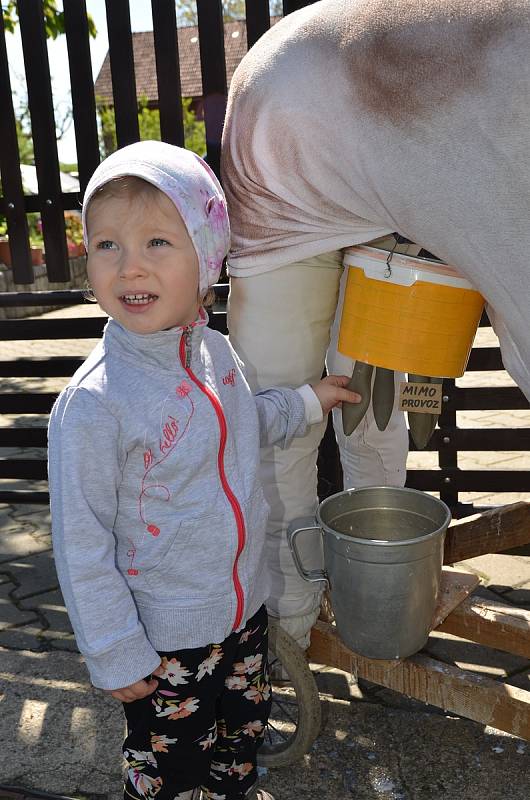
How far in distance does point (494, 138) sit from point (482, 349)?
1.39 meters

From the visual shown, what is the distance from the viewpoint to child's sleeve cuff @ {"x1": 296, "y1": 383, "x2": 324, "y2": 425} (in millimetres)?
1837

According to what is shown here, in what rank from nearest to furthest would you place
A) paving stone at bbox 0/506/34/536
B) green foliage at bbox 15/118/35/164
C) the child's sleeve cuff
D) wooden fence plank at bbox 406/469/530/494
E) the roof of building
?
the child's sleeve cuff
wooden fence plank at bbox 406/469/530/494
paving stone at bbox 0/506/34/536
green foliage at bbox 15/118/35/164
the roof of building

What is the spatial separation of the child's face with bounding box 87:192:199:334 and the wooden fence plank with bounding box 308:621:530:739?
3.21 feet

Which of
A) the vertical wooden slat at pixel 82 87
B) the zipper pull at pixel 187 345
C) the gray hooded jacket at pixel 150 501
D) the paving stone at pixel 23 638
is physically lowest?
the paving stone at pixel 23 638

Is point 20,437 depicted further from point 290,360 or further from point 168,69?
point 290,360

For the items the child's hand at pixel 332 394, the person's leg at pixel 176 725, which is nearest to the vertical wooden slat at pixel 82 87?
the child's hand at pixel 332 394

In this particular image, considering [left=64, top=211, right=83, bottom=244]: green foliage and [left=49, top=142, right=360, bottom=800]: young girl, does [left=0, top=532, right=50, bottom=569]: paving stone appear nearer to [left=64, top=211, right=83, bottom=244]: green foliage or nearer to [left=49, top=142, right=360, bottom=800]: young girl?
[left=49, top=142, right=360, bottom=800]: young girl

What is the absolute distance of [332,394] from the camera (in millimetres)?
1888

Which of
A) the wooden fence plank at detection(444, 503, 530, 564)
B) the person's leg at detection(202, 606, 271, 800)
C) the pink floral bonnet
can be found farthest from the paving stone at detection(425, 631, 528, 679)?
the pink floral bonnet

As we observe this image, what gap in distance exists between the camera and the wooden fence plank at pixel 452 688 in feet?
5.87

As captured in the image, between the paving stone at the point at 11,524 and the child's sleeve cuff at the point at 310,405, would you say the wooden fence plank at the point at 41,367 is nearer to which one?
the paving stone at the point at 11,524

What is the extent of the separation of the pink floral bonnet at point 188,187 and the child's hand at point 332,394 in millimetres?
459

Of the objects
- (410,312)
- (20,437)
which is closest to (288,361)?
(410,312)

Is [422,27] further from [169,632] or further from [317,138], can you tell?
[169,632]
